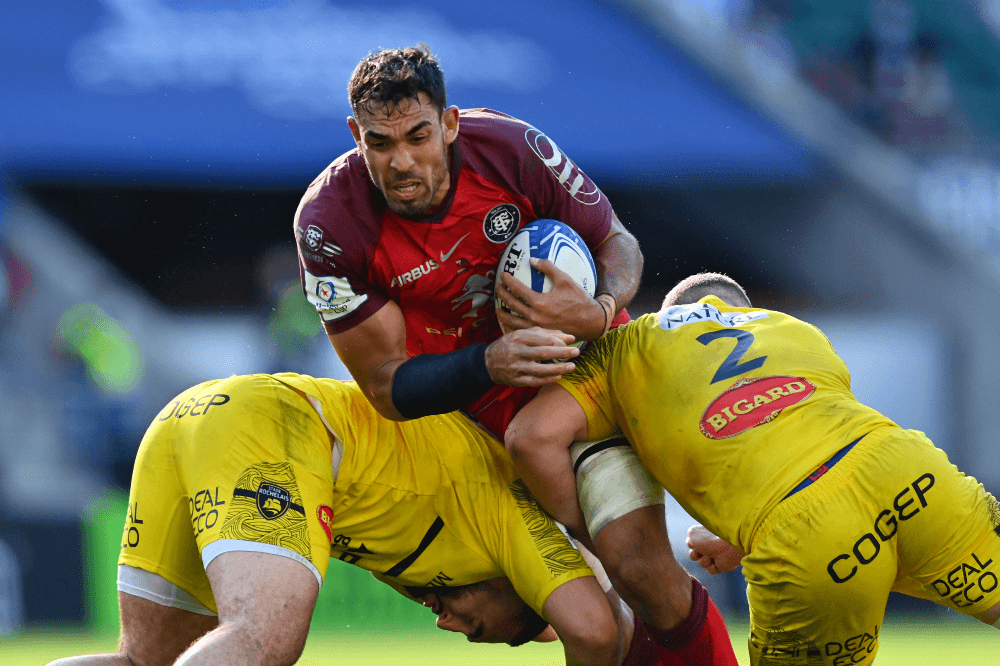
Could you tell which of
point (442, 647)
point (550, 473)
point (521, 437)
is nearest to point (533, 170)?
point (521, 437)

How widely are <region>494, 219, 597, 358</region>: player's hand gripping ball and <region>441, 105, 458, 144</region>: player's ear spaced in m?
0.45

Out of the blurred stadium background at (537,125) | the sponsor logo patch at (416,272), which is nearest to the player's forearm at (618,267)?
the sponsor logo patch at (416,272)

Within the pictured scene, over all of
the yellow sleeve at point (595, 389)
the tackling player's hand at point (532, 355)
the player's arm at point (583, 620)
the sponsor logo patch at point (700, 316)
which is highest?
the sponsor logo patch at point (700, 316)

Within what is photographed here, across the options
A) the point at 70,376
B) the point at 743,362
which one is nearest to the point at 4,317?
the point at 70,376

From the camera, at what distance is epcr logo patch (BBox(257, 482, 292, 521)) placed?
3.75 m

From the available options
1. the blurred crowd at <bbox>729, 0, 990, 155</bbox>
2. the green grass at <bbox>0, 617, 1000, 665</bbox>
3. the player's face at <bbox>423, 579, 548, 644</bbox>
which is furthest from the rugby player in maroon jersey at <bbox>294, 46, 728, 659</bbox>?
the blurred crowd at <bbox>729, 0, 990, 155</bbox>

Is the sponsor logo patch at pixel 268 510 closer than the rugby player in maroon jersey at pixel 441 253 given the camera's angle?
Yes

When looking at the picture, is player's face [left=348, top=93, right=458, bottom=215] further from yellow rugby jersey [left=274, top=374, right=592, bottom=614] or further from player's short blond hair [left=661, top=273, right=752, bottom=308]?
player's short blond hair [left=661, top=273, right=752, bottom=308]

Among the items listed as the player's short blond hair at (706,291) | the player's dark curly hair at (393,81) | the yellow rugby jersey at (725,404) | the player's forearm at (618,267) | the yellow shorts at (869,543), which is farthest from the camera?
the player's short blond hair at (706,291)

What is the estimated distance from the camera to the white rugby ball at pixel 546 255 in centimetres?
393

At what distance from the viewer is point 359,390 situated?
4.46 metres

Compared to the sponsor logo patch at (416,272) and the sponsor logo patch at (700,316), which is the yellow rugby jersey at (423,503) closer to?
the sponsor logo patch at (416,272)

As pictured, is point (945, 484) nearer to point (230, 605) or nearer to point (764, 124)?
point (230, 605)

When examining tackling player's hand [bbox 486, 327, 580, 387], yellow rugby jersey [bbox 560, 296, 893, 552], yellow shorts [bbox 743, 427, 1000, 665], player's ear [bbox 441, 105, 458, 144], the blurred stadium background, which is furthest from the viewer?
the blurred stadium background
